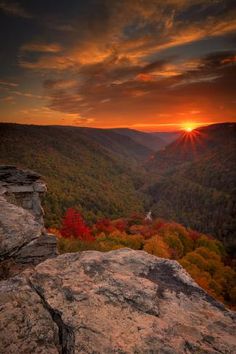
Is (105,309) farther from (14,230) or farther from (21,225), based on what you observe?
(21,225)

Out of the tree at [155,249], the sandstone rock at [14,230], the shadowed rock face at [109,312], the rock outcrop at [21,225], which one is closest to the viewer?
the shadowed rock face at [109,312]

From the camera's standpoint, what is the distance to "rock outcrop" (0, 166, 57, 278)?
7691 mm

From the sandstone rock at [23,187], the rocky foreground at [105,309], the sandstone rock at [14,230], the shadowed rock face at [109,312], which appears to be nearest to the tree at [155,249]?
the sandstone rock at [23,187]

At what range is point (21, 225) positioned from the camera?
8.29 meters

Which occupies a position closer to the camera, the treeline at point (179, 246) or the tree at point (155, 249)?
the tree at point (155, 249)

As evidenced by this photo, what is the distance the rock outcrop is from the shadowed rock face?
0.94m

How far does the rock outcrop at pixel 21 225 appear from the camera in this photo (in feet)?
25.2

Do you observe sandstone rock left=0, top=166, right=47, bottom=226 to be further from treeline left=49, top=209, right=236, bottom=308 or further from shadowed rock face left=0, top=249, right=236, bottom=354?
treeline left=49, top=209, right=236, bottom=308

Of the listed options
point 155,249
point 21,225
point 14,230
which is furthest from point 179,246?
point 14,230

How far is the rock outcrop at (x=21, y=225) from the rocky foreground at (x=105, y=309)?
0.16ft

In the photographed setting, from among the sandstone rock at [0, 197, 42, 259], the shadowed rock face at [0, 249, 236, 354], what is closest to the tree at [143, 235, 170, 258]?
the sandstone rock at [0, 197, 42, 259]

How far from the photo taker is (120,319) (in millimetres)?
5789

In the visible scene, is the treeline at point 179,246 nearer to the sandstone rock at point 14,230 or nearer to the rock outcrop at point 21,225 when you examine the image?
the rock outcrop at point 21,225

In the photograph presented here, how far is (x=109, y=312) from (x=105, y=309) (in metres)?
0.12
